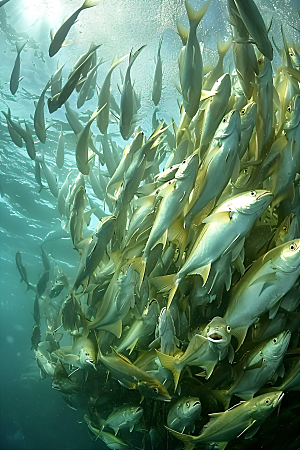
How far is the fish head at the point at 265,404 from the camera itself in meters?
2.67

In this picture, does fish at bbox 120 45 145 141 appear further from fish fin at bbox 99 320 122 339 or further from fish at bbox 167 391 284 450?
fish at bbox 167 391 284 450

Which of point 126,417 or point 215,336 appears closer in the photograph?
point 215,336

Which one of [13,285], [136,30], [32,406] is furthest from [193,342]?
[13,285]

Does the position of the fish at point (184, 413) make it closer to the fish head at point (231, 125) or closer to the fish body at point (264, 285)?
the fish body at point (264, 285)

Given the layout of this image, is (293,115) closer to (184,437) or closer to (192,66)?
(192,66)

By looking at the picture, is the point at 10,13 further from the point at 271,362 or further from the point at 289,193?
the point at 271,362

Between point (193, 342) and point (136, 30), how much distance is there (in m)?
6.93

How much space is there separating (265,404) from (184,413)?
880 millimetres

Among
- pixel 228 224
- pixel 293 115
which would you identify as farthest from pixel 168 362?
pixel 293 115

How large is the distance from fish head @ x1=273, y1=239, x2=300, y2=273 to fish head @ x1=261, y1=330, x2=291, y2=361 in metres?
0.74

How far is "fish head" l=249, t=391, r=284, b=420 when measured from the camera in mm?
2666

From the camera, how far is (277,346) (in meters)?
2.66

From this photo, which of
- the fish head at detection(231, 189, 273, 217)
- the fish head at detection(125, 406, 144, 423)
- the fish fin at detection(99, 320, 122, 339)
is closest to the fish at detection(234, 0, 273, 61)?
the fish head at detection(231, 189, 273, 217)

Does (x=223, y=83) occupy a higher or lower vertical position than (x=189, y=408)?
higher
